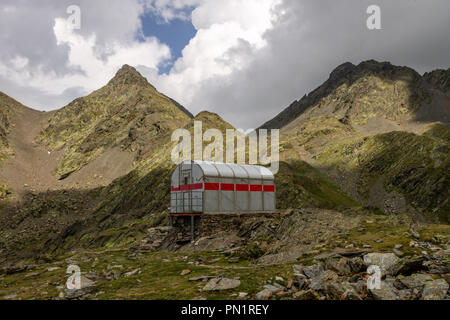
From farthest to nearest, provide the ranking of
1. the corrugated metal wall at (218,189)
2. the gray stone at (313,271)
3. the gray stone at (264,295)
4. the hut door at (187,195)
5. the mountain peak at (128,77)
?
the mountain peak at (128,77) → the hut door at (187,195) → the corrugated metal wall at (218,189) → the gray stone at (313,271) → the gray stone at (264,295)

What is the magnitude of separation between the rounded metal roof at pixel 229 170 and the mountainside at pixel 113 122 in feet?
298

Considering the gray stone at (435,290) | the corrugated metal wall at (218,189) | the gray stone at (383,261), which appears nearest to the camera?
the gray stone at (435,290)

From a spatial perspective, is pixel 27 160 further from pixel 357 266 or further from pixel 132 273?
pixel 357 266

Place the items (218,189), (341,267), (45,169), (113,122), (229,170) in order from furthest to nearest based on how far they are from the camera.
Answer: (113,122), (45,169), (229,170), (218,189), (341,267)

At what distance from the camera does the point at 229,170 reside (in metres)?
32.4

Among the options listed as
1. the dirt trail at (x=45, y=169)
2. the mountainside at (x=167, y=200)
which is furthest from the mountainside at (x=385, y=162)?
the dirt trail at (x=45, y=169)

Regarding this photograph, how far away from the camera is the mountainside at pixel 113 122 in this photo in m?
131

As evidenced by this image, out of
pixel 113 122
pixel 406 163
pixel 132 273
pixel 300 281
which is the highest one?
pixel 113 122

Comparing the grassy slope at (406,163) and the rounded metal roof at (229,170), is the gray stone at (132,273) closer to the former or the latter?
the rounded metal roof at (229,170)

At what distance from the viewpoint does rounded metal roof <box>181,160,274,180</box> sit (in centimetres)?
3095

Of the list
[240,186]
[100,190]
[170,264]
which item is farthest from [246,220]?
[100,190]

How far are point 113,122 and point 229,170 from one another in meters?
128

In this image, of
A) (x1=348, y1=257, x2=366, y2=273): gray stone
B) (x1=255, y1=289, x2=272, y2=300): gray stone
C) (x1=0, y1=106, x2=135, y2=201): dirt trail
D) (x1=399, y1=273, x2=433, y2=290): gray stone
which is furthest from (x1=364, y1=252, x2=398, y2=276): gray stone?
(x1=0, y1=106, x2=135, y2=201): dirt trail

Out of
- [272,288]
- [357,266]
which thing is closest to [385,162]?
[357,266]
